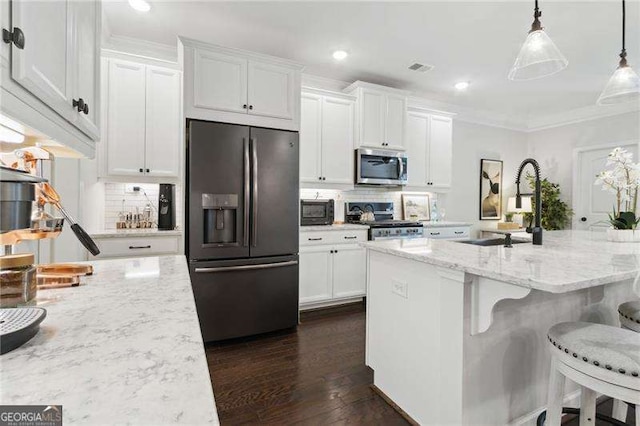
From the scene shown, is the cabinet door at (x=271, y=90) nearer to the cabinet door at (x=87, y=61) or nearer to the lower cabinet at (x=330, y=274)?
the lower cabinet at (x=330, y=274)

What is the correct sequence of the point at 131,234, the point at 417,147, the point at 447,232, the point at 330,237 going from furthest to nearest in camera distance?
the point at 417,147 → the point at 447,232 → the point at 330,237 → the point at 131,234

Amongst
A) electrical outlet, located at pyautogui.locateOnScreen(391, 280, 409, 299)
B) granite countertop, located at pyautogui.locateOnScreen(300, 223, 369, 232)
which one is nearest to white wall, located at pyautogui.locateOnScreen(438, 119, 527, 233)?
granite countertop, located at pyautogui.locateOnScreen(300, 223, 369, 232)

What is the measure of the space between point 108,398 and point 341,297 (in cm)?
322

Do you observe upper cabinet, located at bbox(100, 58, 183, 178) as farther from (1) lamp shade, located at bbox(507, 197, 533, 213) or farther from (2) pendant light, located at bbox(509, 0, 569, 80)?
(1) lamp shade, located at bbox(507, 197, 533, 213)

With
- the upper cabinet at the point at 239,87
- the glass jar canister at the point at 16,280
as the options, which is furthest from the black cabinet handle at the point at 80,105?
the upper cabinet at the point at 239,87

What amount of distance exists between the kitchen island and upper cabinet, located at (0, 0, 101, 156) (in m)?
1.47

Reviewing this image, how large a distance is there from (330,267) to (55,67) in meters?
2.94

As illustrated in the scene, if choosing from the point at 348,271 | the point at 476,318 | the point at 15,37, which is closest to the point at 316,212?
the point at 348,271

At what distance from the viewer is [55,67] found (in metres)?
0.88

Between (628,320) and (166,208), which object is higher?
(166,208)

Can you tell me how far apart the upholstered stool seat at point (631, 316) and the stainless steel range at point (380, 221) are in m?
2.30

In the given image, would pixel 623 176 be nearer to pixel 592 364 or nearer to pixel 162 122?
pixel 592 364

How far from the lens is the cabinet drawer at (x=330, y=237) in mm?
3371

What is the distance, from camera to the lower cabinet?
337 cm
